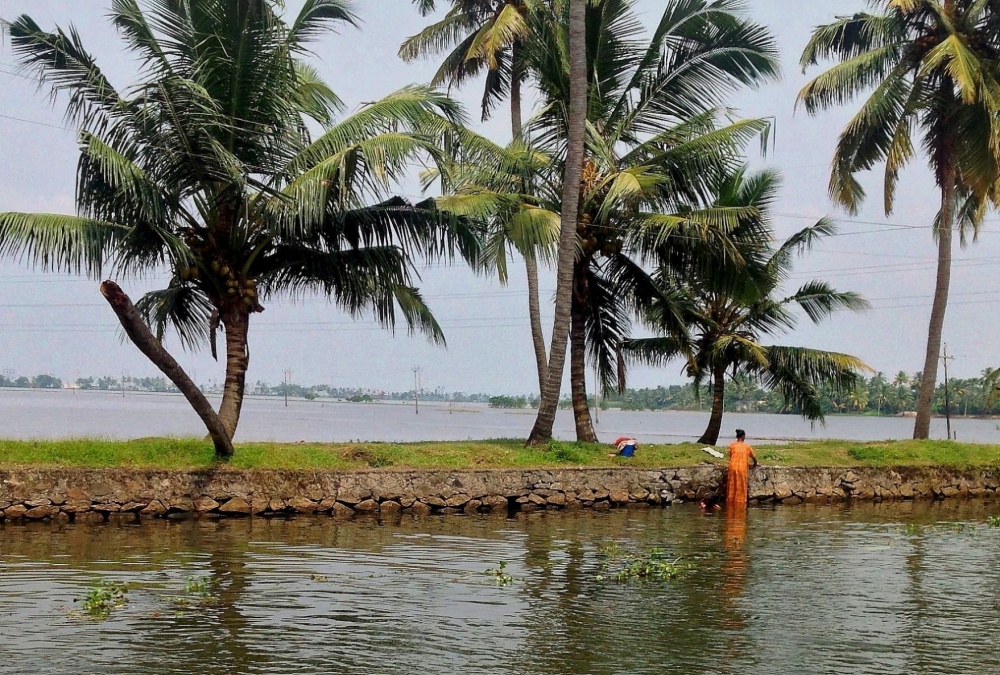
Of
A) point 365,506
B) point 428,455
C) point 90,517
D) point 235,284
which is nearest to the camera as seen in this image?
Answer: point 90,517

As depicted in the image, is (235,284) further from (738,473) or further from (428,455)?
(738,473)

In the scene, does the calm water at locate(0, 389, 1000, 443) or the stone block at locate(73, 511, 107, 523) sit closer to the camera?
the stone block at locate(73, 511, 107, 523)

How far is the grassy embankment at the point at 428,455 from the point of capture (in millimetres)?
16328

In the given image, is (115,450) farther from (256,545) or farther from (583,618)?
(583,618)

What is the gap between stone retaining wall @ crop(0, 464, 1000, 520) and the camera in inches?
611

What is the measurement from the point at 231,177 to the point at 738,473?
1051 cm

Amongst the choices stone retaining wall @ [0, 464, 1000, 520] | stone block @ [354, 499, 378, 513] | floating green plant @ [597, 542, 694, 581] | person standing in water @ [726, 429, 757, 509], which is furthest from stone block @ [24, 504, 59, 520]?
person standing in water @ [726, 429, 757, 509]

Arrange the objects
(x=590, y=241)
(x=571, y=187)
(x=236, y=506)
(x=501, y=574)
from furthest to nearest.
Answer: (x=590, y=241) < (x=571, y=187) < (x=236, y=506) < (x=501, y=574)

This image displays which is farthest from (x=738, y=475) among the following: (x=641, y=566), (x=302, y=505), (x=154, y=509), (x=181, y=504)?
(x=154, y=509)

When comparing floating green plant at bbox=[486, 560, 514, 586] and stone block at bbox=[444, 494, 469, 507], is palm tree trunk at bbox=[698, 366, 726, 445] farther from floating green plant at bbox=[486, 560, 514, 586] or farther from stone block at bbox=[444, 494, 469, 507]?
floating green plant at bbox=[486, 560, 514, 586]

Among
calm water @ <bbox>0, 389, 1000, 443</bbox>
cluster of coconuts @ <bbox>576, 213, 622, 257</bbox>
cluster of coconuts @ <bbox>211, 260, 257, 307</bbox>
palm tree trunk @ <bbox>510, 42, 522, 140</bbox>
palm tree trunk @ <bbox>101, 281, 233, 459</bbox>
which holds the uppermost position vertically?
palm tree trunk @ <bbox>510, 42, 522, 140</bbox>

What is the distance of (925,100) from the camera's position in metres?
24.6

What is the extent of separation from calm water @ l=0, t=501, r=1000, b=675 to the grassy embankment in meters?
1.28

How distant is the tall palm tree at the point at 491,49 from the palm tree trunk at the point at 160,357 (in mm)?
7755
